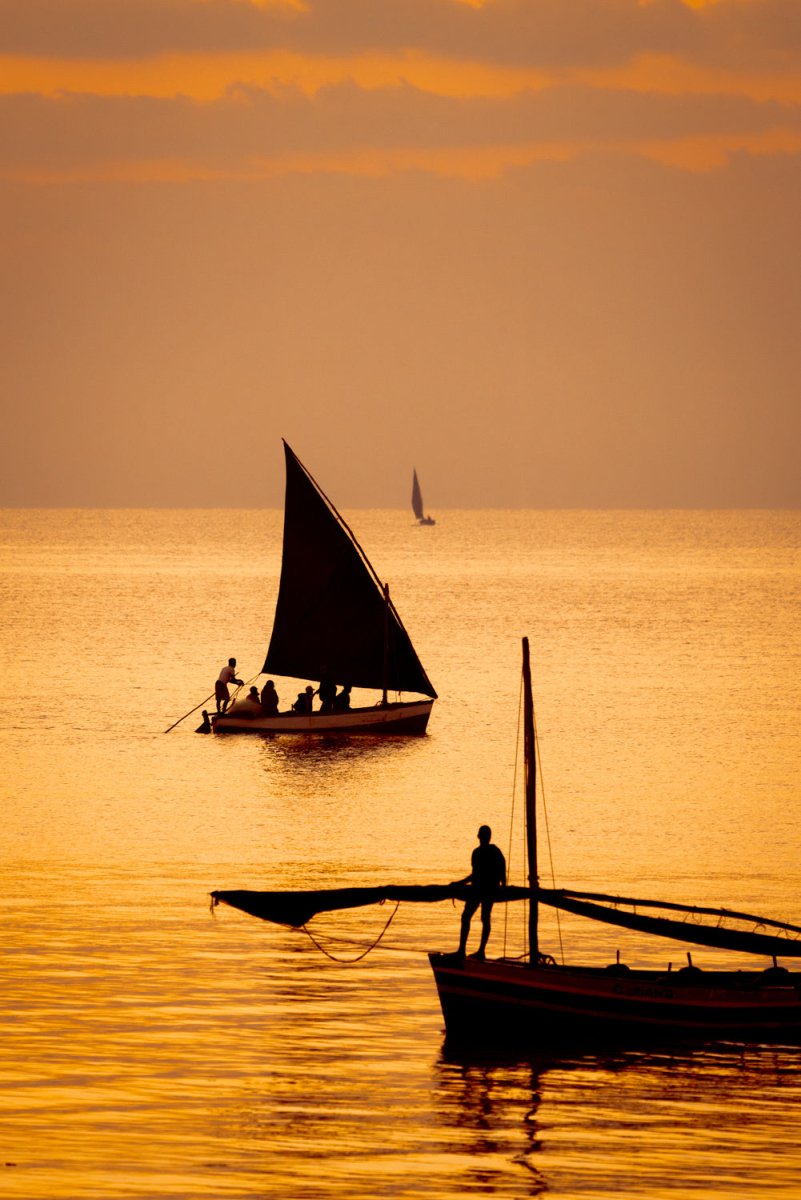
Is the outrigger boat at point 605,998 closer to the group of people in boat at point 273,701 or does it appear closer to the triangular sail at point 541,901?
the triangular sail at point 541,901

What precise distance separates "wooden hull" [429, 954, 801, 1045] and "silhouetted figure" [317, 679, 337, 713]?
33.8 meters

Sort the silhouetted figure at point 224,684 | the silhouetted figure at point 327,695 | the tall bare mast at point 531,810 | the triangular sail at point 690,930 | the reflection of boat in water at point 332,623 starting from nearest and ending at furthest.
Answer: the triangular sail at point 690,930 < the tall bare mast at point 531,810 < the silhouetted figure at point 327,695 < the silhouetted figure at point 224,684 < the reflection of boat in water at point 332,623

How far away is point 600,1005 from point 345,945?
683 cm

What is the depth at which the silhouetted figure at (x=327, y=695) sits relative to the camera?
2383 inches

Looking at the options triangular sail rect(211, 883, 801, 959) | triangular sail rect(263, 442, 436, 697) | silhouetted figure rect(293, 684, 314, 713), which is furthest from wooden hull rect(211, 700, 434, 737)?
triangular sail rect(211, 883, 801, 959)

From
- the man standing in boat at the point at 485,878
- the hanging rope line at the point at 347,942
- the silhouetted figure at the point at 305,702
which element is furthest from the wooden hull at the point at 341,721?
the man standing in boat at the point at 485,878

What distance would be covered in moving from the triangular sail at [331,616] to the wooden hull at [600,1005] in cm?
3515

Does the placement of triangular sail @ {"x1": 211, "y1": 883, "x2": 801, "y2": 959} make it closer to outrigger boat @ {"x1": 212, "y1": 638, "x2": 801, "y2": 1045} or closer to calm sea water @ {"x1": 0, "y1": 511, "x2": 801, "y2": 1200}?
outrigger boat @ {"x1": 212, "y1": 638, "x2": 801, "y2": 1045}

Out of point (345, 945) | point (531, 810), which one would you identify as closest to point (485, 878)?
point (531, 810)

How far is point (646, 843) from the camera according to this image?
42.4 meters

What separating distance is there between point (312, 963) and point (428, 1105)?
712cm

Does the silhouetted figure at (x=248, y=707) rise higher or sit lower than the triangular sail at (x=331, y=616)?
lower

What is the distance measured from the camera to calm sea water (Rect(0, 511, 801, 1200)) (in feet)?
72.9

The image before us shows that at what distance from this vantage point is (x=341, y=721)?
196 feet
